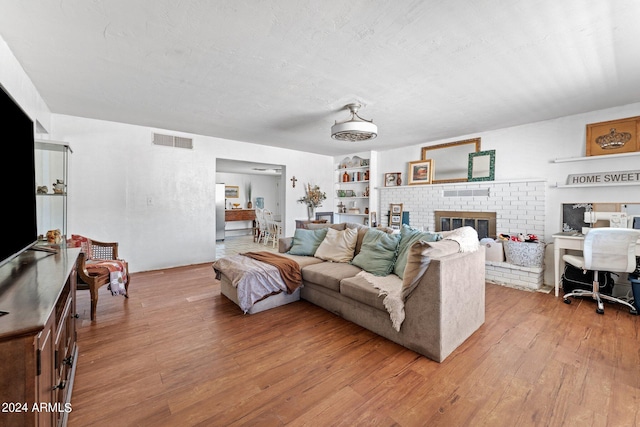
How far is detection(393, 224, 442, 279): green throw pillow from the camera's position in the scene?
8.54 feet

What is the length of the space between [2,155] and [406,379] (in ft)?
8.33

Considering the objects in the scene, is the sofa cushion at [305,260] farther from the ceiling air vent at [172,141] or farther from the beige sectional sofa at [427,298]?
the ceiling air vent at [172,141]

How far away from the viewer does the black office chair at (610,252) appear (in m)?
2.84

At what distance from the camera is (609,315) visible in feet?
9.35

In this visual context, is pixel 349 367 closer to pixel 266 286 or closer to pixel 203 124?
pixel 266 286

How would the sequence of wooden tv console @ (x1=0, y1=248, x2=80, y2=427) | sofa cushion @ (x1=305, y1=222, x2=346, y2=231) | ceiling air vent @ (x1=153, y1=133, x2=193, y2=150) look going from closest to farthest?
wooden tv console @ (x1=0, y1=248, x2=80, y2=427), sofa cushion @ (x1=305, y1=222, x2=346, y2=231), ceiling air vent @ (x1=153, y1=133, x2=193, y2=150)

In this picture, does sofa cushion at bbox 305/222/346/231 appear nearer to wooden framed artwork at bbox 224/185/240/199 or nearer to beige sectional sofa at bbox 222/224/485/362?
beige sectional sofa at bbox 222/224/485/362

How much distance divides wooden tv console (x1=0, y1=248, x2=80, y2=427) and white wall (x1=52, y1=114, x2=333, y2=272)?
3.04 meters

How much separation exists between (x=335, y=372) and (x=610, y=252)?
10.5ft

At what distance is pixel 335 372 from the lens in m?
1.90

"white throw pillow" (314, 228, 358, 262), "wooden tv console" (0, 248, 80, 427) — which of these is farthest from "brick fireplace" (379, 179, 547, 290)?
"wooden tv console" (0, 248, 80, 427)

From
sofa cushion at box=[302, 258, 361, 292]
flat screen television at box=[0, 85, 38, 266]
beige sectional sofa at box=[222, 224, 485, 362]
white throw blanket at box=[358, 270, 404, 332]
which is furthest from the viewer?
sofa cushion at box=[302, 258, 361, 292]

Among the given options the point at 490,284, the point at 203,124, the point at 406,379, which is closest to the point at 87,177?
A: the point at 203,124

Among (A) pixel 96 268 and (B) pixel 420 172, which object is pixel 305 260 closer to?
(A) pixel 96 268
